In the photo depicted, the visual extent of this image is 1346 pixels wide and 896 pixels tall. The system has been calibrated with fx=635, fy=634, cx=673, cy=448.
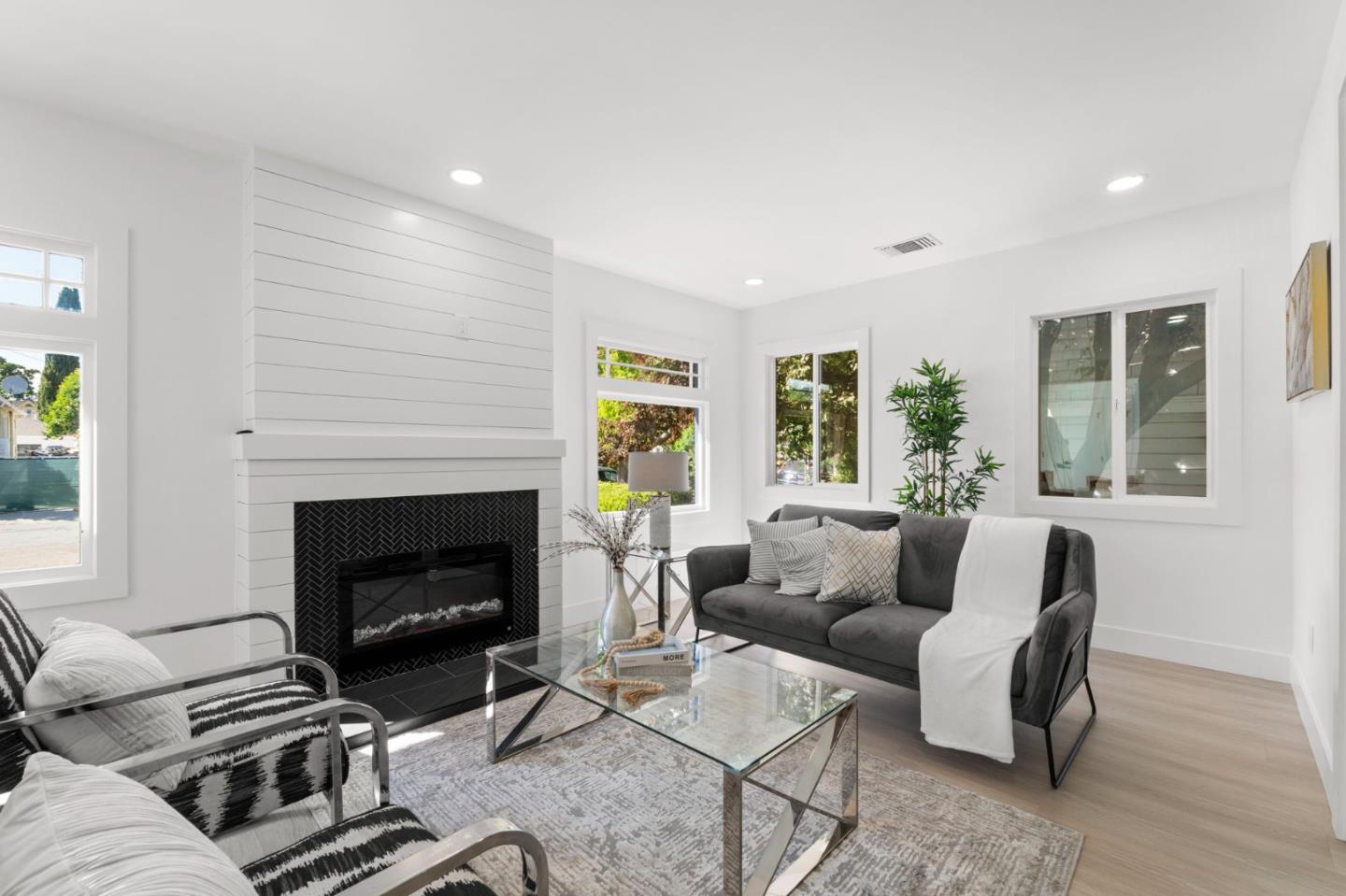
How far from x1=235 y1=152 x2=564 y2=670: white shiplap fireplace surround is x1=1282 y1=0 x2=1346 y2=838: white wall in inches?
139

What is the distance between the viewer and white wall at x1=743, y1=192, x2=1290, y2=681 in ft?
11.1

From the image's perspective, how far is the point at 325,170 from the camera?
10.3ft

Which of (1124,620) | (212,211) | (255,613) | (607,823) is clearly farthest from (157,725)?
(1124,620)

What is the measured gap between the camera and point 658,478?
157 inches

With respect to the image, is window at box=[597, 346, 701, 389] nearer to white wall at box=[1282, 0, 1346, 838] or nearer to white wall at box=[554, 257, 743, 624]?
white wall at box=[554, 257, 743, 624]

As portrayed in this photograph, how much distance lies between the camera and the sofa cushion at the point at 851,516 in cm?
354

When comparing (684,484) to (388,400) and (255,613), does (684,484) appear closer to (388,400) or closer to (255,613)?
(388,400)

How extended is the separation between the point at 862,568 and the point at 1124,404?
219 centimetres

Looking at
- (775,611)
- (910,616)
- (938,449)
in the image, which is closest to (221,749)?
(775,611)

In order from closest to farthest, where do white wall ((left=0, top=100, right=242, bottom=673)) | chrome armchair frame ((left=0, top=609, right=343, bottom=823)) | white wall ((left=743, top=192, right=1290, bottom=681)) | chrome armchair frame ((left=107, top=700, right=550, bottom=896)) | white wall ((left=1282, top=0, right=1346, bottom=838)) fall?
chrome armchair frame ((left=107, top=700, right=550, bottom=896)) → chrome armchair frame ((left=0, top=609, right=343, bottom=823)) → white wall ((left=1282, top=0, right=1346, bottom=838)) → white wall ((left=0, top=100, right=242, bottom=673)) → white wall ((left=743, top=192, right=1290, bottom=681))

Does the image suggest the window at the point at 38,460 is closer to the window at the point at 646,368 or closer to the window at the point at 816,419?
the window at the point at 646,368

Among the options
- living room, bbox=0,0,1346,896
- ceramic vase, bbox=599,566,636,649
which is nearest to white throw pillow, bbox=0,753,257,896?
living room, bbox=0,0,1346,896

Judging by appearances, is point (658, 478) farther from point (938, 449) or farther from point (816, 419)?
point (816, 419)

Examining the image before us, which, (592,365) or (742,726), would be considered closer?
(742,726)
